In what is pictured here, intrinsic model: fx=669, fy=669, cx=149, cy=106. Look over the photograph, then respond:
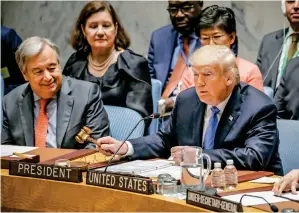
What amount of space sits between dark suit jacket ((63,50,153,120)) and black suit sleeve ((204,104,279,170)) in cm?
121

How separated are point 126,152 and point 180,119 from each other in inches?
12.3

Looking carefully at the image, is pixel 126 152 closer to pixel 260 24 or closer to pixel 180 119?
pixel 180 119

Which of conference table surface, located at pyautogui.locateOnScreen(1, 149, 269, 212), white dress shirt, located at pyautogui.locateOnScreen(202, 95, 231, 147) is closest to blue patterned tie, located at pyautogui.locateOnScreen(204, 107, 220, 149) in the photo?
white dress shirt, located at pyautogui.locateOnScreen(202, 95, 231, 147)

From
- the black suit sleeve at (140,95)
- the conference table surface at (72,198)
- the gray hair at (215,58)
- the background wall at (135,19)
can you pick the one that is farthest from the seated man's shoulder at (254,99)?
the background wall at (135,19)

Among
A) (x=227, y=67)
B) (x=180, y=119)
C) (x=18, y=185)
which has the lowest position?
(x=18, y=185)

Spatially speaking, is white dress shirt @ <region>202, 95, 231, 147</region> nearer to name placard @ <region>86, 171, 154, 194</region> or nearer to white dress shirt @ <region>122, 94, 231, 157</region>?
white dress shirt @ <region>122, 94, 231, 157</region>

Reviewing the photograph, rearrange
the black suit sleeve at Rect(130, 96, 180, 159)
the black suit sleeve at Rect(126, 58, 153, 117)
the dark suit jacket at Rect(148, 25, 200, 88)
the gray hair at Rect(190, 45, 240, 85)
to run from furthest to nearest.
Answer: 1. the dark suit jacket at Rect(148, 25, 200, 88)
2. the black suit sleeve at Rect(126, 58, 153, 117)
3. the black suit sleeve at Rect(130, 96, 180, 159)
4. the gray hair at Rect(190, 45, 240, 85)

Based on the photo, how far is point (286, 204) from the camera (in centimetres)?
220

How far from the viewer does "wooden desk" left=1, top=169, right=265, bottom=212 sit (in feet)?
7.62

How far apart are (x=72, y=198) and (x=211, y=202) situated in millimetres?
652

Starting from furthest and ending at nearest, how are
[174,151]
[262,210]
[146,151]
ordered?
[146,151] → [174,151] → [262,210]

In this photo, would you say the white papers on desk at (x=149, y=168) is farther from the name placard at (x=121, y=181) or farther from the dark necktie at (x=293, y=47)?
the dark necktie at (x=293, y=47)

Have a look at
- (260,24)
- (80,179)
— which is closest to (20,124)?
(80,179)

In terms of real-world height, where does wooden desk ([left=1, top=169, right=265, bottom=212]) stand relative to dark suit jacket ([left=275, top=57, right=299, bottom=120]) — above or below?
below
